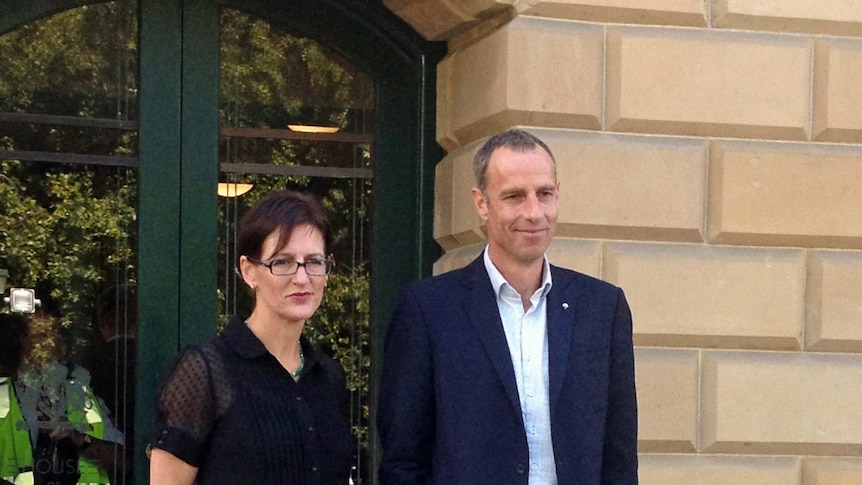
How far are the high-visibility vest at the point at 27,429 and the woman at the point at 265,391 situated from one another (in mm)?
1654

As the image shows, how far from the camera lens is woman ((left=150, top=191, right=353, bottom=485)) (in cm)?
336

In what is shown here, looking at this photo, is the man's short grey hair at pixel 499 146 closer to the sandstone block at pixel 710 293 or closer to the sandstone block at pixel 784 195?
the sandstone block at pixel 710 293

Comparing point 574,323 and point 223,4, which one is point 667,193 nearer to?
point 574,323

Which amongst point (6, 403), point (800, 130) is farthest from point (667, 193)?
point (6, 403)

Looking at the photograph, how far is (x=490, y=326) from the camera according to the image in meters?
3.58

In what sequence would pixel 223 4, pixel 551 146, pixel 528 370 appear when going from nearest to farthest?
pixel 528 370 < pixel 551 146 < pixel 223 4

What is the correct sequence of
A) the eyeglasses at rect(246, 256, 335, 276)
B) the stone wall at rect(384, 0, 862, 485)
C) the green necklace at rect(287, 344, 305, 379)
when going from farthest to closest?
the stone wall at rect(384, 0, 862, 485) < the green necklace at rect(287, 344, 305, 379) < the eyeglasses at rect(246, 256, 335, 276)

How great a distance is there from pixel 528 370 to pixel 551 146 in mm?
1440

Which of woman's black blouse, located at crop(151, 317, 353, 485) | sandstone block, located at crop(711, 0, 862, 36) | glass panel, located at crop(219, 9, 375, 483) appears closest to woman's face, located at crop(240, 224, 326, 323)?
woman's black blouse, located at crop(151, 317, 353, 485)

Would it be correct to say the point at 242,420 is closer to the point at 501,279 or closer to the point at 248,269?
the point at 248,269

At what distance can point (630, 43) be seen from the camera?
16.1ft

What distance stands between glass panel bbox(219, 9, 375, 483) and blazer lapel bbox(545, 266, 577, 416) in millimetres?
1761

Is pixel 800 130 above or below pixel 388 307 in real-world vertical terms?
above

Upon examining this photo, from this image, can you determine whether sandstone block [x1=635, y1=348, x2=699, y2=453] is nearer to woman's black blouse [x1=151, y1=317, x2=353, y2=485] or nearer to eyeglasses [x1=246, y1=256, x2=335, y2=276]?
woman's black blouse [x1=151, y1=317, x2=353, y2=485]
